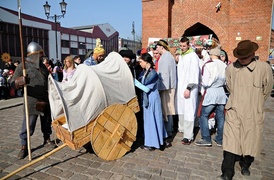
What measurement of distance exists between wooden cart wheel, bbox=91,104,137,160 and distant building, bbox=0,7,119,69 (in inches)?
581

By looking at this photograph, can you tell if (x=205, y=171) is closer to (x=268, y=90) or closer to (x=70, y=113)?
(x=268, y=90)

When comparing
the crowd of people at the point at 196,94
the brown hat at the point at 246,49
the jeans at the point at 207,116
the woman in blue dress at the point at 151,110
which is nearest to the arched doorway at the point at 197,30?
the crowd of people at the point at 196,94

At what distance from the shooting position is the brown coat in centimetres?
275

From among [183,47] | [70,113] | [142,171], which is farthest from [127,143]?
[183,47]

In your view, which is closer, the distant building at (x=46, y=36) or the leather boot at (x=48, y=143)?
the leather boot at (x=48, y=143)

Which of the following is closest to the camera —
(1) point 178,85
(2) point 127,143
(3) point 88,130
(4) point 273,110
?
(3) point 88,130

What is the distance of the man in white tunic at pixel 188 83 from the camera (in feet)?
13.3

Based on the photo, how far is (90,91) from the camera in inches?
121

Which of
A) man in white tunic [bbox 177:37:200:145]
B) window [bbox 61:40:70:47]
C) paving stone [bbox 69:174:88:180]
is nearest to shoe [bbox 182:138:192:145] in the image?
man in white tunic [bbox 177:37:200:145]

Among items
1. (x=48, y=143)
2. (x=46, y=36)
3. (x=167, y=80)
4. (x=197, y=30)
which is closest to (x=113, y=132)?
(x=167, y=80)

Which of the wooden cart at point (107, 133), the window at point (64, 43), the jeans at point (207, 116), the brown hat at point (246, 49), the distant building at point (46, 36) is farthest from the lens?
the window at point (64, 43)

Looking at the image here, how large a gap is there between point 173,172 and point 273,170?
1.62 metres

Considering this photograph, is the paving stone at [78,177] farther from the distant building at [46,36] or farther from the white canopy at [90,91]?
the distant building at [46,36]

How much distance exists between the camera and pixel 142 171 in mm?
3197
